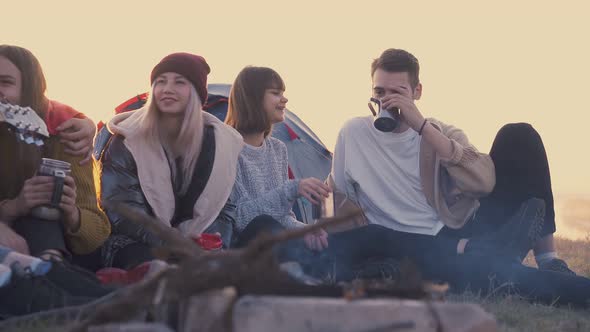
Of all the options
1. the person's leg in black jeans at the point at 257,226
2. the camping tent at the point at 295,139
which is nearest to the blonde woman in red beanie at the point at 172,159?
the person's leg in black jeans at the point at 257,226

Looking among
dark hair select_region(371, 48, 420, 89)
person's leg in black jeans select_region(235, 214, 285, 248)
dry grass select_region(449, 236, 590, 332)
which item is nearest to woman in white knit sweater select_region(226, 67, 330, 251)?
person's leg in black jeans select_region(235, 214, 285, 248)

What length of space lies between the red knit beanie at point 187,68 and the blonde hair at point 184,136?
0.06m

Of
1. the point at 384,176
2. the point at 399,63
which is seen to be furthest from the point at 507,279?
the point at 399,63

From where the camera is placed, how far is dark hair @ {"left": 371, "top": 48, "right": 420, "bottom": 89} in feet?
16.1

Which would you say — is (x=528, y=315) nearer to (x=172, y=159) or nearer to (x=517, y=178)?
(x=517, y=178)

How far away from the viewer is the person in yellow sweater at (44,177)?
3635mm

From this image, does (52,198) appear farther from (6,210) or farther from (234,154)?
(234,154)

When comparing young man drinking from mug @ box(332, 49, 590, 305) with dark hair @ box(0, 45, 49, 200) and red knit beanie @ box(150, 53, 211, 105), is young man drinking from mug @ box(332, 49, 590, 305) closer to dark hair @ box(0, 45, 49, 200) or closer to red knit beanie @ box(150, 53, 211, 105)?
red knit beanie @ box(150, 53, 211, 105)

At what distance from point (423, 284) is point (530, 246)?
3076 millimetres

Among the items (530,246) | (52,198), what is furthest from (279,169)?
(52,198)

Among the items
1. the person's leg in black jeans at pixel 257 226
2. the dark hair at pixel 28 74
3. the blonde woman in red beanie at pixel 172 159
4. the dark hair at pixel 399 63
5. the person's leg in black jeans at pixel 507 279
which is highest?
the dark hair at pixel 399 63

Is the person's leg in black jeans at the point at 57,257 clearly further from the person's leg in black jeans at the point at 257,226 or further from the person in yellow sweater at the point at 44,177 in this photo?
the person's leg in black jeans at the point at 257,226

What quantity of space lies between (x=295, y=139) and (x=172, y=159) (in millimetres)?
2713

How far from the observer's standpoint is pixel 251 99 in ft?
17.3
